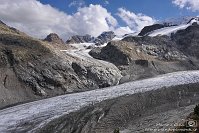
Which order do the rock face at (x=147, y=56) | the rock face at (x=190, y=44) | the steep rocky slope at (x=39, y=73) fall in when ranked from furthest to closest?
the rock face at (x=190, y=44), the rock face at (x=147, y=56), the steep rocky slope at (x=39, y=73)

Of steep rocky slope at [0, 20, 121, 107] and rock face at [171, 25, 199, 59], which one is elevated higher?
rock face at [171, 25, 199, 59]

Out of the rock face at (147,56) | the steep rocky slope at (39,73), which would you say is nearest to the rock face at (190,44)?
the rock face at (147,56)

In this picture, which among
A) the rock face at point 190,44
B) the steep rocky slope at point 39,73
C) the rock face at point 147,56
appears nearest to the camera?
the steep rocky slope at point 39,73

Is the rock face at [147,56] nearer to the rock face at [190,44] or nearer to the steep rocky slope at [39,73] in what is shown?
the rock face at [190,44]

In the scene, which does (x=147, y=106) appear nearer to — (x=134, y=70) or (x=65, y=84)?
(x=65, y=84)

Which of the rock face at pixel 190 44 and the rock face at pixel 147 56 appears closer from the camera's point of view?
the rock face at pixel 147 56

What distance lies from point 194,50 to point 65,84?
88.8 m

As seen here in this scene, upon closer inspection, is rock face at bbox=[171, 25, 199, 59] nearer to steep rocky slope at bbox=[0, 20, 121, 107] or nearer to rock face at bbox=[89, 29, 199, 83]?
rock face at bbox=[89, 29, 199, 83]

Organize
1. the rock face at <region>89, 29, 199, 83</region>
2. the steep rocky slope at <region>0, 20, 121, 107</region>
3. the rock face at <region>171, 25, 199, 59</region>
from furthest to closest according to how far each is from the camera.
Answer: the rock face at <region>171, 25, 199, 59</region> → the rock face at <region>89, 29, 199, 83</region> → the steep rocky slope at <region>0, 20, 121, 107</region>

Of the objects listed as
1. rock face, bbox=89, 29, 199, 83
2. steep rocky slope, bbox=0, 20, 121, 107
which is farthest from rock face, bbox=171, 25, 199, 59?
steep rocky slope, bbox=0, 20, 121, 107

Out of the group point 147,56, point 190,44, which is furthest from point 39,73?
point 190,44

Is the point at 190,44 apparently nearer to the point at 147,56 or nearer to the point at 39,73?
the point at 147,56

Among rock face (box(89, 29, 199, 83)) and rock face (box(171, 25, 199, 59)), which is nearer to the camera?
rock face (box(89, 29, 199, 83))

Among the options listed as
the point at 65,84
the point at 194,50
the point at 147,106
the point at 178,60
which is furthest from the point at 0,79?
the point at 194,50
